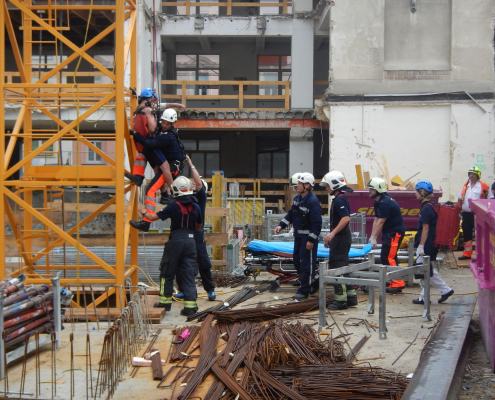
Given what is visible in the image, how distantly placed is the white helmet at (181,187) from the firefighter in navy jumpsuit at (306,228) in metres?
2.16

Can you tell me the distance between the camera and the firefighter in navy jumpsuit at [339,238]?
893cm

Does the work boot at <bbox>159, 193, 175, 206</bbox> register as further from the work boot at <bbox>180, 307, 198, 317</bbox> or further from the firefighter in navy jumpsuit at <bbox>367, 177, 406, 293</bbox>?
the firefighter in navy jumpsuit at <bbox>367, 177, 406, 293</bbox>

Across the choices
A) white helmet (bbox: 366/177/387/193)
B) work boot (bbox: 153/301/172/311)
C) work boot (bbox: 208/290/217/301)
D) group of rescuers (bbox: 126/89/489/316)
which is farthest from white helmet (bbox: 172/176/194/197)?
white helmet (bbox: 366/177/387/193)

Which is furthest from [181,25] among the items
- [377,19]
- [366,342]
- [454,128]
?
[366,342]

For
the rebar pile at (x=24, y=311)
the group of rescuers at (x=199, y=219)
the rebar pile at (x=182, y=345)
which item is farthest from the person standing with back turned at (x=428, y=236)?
the rebar pile at (x=24, y=311)

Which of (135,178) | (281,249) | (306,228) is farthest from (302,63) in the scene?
(135,178)

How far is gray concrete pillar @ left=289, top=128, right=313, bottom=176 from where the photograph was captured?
23.6 metres

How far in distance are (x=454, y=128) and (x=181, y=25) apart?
11.5 m

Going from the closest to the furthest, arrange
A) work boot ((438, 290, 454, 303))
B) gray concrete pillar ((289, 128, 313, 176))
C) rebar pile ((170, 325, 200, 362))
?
rebar pile ((170, 325, 200, 362)), work boot ((438, 290, 454, 303)), gray concrete pillar ((289, 128, 313, 176))

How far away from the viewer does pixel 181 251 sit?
852cm

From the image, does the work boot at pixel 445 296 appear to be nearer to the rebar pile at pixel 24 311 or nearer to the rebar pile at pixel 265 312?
the rebar pile at pixel 265 312

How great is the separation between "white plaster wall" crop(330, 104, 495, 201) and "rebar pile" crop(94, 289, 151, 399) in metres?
14.6

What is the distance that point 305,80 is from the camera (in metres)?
24.0

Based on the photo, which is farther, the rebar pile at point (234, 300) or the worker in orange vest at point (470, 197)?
the worker in orange vest at point (470, 197)
